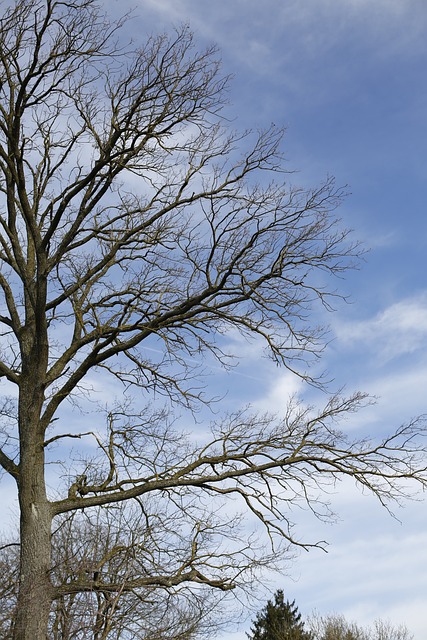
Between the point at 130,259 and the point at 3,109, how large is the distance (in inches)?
116

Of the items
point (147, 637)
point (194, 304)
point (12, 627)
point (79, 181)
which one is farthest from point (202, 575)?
point (79, 181)

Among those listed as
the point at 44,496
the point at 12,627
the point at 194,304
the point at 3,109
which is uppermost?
the point at 3,109

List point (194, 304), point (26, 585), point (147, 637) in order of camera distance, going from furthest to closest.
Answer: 1. point (147, 637)
2. point (194, 304)
3. point (26, 585)

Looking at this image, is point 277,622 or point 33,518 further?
point 277,622

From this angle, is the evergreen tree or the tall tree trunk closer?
the tall tree trunk

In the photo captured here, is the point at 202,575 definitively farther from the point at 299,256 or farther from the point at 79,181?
the point at 79,181

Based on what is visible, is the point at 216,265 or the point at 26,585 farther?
the point at 216,265

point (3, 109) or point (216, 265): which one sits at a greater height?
point (3, 109)

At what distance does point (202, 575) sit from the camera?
1185 cm

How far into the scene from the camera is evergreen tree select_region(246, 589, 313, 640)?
33281 millimetres

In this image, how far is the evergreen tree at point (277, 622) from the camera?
33281 mm

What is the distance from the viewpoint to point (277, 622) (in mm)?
33812

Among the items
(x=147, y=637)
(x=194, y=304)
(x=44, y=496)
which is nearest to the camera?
(x=44, y=496)

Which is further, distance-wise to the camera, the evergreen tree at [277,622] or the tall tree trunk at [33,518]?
the evergreen tree at [277,622]
